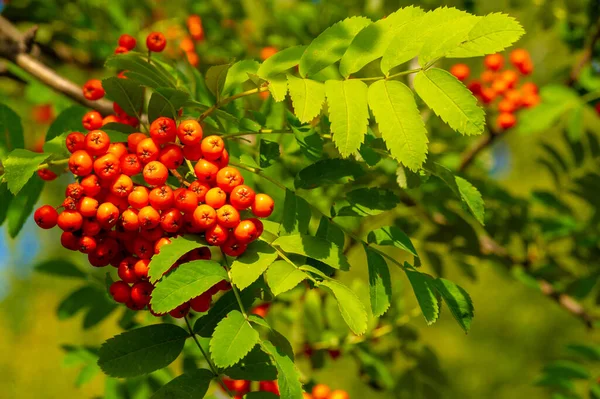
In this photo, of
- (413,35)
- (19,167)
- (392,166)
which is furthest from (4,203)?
(392,166)

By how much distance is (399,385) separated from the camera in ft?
8.20

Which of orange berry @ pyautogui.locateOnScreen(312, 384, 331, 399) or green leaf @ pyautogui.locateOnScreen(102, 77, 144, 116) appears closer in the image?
green leaf @ pyautogui.locateOnScreen(102, 77, 144, 116)

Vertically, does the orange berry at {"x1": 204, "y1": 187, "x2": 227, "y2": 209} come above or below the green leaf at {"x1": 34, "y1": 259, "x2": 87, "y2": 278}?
above

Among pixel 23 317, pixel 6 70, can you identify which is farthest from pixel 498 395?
pixel 23 317

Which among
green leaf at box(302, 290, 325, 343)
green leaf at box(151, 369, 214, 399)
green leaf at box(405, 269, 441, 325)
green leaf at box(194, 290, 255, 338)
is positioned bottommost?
green leaf at box(302, 290, 325, 343)

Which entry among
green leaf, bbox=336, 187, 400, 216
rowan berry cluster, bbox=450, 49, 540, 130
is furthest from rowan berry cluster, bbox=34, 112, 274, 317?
rowan berry cluster, bbox=450, 49, 540, 130

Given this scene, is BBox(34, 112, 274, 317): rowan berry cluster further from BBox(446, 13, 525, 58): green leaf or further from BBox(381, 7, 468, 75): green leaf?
BBox(446, 13, 525, 58): green leaf

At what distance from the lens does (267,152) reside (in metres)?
1.36

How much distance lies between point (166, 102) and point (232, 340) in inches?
20.1

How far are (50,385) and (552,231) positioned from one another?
13119mm

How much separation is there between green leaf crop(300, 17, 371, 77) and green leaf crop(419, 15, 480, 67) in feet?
0.47

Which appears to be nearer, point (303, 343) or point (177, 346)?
point (177, 346)

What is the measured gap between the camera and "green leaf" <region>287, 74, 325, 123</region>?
1138 millimetres

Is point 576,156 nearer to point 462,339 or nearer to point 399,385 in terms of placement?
point 399,385
